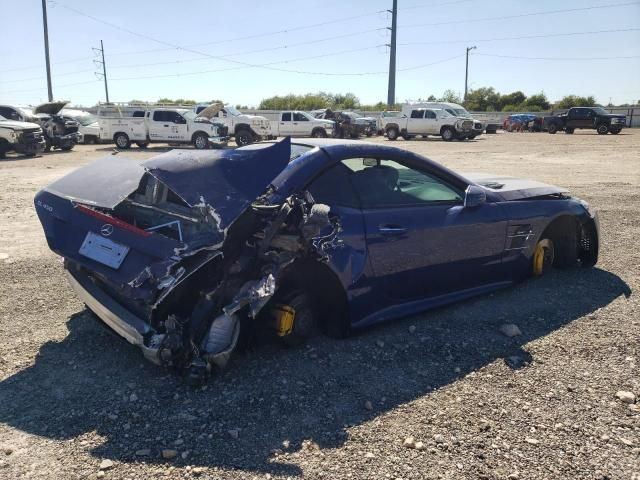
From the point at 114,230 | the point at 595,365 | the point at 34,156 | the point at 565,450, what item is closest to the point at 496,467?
the point at 565,450

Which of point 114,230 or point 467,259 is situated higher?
point 114,230

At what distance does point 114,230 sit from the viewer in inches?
131

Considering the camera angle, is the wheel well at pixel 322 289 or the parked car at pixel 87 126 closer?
the wheel well at pixel 322 289

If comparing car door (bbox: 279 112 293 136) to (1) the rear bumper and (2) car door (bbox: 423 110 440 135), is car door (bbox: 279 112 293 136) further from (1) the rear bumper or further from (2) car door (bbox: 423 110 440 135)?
(1) the rear bumper

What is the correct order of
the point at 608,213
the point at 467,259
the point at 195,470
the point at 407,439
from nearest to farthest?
the point at 195,470 < the point at 407,439 < the point at 467,259 < the point at 608,213

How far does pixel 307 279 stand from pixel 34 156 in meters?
21.9

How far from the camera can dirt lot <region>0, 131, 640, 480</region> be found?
2.63 metres

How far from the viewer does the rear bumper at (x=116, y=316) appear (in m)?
3.20

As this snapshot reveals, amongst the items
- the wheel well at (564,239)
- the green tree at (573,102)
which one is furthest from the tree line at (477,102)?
the wheel well at (564,239)

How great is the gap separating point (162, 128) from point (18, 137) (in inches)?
266

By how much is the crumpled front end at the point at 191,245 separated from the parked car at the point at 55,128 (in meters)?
23.3

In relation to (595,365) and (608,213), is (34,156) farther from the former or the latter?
(595,365)

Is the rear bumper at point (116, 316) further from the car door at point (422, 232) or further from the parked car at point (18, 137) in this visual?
the parked car at point (18, 137)

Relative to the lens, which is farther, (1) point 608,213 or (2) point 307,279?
(1) point 608,213
